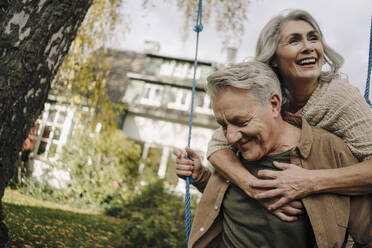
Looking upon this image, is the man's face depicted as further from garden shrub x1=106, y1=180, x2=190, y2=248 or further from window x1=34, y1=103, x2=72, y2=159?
window x1=34, y1=103, x2=72, y2=159

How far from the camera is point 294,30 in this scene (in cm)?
170

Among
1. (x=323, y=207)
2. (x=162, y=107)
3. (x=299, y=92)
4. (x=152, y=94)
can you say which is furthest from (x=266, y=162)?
(x=152, y=94)

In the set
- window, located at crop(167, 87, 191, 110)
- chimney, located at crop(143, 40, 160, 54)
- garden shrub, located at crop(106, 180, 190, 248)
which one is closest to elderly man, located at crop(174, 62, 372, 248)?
garden shrub, located at crop(106, 180, 190, 248)

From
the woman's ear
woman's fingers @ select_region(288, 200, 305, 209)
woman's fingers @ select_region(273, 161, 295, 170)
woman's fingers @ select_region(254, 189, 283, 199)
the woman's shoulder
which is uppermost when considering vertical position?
the woman's ear

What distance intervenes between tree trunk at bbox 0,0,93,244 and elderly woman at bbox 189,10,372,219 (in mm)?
1390

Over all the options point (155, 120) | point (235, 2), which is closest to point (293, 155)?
point (235, 2)

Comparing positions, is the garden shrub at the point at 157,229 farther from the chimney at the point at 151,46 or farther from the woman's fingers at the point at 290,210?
the chimney at the point at 151,46

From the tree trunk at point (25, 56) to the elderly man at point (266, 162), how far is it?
53.9 inches

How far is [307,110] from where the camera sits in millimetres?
1611

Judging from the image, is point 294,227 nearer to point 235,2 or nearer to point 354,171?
point 354,171

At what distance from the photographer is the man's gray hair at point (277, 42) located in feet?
5.65

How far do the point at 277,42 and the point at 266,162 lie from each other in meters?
0.69

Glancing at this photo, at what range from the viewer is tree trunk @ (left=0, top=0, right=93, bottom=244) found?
208 cm

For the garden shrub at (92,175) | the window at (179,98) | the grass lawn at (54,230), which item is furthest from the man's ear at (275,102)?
the window at (179,98)
